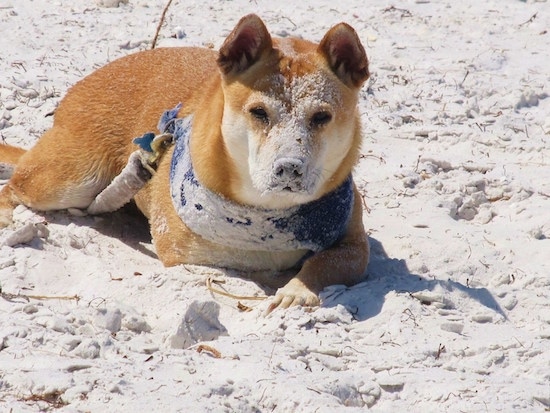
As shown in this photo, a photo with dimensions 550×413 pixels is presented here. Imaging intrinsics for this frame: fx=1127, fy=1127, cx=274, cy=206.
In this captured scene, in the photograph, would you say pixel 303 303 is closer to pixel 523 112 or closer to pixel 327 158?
pixel 327 158

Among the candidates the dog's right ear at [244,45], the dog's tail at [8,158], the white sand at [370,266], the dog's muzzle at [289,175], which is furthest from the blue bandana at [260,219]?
the dog's tail at [8,158]

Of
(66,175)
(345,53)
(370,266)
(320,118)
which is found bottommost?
(370,266)

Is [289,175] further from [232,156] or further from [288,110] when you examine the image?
[232,156]

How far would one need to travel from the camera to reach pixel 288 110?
547 centimetres

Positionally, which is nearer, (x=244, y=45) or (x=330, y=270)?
(x=244, y=45)

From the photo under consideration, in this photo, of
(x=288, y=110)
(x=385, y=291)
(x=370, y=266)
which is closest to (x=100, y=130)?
(x=288, y=110)

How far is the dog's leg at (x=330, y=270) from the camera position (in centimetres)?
549

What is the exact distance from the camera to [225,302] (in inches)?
225

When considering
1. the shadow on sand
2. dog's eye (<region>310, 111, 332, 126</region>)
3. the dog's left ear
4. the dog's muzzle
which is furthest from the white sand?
the dog's left ear

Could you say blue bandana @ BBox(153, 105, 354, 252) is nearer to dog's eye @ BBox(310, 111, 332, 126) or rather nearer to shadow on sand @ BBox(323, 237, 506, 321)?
shadow on sand @ BBox(323, 237, 506, 321)

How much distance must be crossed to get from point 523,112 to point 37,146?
12.0 ft

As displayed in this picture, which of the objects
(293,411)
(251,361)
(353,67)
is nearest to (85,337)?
(251,361)

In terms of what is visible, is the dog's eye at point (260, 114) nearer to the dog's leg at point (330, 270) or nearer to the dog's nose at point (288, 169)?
the dog's nose at point (288, 169)

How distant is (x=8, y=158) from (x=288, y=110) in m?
2.57
